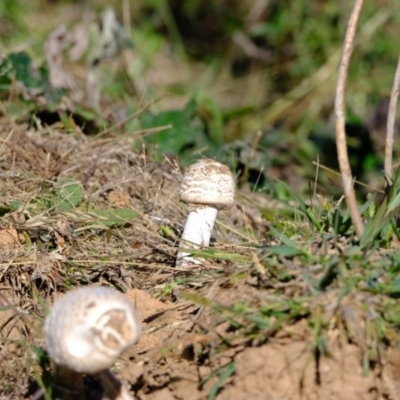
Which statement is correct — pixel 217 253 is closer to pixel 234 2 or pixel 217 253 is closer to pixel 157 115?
pixel 157 115

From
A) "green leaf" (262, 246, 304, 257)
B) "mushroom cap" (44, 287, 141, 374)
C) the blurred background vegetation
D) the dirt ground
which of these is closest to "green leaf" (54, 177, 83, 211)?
the dirt ground

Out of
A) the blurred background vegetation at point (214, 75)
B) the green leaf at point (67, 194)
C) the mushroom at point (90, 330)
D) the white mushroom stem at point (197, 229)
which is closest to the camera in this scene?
the mushroom at point (90, 330)

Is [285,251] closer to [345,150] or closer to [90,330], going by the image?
[345,150]

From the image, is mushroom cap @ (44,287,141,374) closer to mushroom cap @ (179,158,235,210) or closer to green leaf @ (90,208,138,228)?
mushroom cap @ (179,158,235,210)

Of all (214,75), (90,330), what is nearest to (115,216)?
(90,330)

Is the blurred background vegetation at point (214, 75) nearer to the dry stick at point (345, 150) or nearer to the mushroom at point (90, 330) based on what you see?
the dry stick at point (345, 150)

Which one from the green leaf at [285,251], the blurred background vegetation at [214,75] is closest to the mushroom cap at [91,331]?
the green leaf at [285,251]
